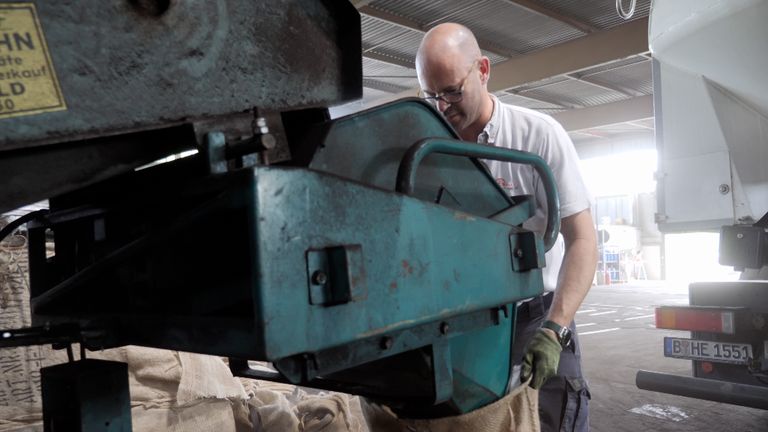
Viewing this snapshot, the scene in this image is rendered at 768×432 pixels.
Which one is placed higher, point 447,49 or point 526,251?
point 447,49

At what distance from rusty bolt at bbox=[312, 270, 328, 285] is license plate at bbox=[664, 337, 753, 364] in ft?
9.67

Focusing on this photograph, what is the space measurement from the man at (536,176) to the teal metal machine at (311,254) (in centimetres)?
54

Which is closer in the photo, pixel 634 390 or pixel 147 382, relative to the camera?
pixel 147 382

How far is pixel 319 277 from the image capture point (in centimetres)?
76

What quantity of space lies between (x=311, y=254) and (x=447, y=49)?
1.21 meters

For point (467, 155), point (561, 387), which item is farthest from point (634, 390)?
point (467, 155)

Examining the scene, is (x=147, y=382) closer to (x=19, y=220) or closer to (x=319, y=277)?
(x=19, y=220)

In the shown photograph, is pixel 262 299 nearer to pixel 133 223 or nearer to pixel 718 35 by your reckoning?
pixel 133 223

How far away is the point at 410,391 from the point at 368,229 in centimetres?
40

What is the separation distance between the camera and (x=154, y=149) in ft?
2.85

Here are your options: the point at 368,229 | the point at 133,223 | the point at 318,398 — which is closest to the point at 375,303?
the point at 368,229

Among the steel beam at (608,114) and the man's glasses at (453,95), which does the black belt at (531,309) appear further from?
the steel beam at (608,114)

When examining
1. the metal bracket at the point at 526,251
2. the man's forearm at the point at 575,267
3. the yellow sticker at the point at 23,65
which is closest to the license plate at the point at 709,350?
the man's forearm at the point at 575,267

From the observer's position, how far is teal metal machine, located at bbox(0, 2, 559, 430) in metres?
0.75
